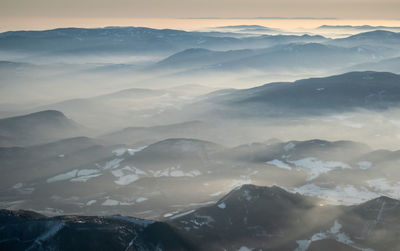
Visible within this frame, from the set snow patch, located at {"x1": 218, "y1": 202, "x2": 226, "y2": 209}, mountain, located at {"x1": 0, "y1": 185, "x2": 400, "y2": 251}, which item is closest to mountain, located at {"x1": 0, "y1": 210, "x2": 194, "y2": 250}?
mountain, located at {"x1": 0, "y1": 185, "x2": 400, "y2": 251}

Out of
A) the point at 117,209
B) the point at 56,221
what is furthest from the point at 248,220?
the point at 117,209

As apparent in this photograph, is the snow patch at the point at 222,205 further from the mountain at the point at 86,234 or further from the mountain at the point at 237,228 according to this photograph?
the mountain at the point at 86,234

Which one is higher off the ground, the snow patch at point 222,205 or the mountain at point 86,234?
the mountain at point 86,234

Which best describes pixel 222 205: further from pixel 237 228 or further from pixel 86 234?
pixel 86 234

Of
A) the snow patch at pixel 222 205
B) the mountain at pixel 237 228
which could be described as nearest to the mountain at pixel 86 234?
the mountain at pixel 237 228

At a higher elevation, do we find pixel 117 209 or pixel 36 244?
pixel 36 244

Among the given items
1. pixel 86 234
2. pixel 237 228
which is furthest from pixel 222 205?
pixel 86 234

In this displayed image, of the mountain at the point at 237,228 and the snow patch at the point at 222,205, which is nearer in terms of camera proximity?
the mountain at the point at 237,228

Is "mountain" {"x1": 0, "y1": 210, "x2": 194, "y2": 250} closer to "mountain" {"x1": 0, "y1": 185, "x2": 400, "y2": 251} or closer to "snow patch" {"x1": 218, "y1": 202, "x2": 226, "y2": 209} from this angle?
"mountain" {"x1": 0, "y1": 185, "x2": 400, "y2": 251}

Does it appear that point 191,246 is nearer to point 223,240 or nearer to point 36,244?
point 223,240
